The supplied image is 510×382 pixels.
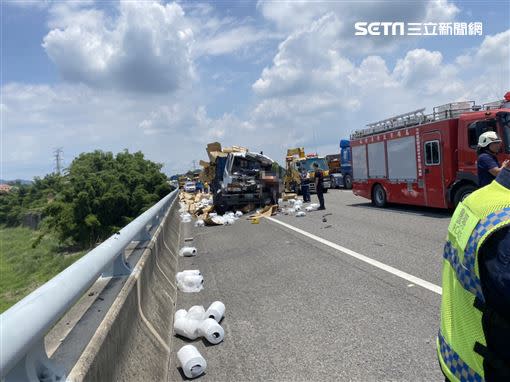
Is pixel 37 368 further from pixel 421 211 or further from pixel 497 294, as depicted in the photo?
pixel 421 211

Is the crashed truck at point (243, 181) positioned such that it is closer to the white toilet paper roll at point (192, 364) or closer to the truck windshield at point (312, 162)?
the truck windshield at point (312, 162)

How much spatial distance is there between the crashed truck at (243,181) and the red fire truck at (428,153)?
4271mm

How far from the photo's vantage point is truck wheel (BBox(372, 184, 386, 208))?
1711cm

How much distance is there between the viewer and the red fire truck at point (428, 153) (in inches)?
472

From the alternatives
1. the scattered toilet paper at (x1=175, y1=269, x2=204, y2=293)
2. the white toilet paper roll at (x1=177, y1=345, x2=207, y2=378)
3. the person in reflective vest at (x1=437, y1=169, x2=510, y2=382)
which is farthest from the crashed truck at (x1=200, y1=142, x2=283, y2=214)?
the person in reflective vest at (x1=437, y1=169, x2=510, y2=382)

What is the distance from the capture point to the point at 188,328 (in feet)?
15.5

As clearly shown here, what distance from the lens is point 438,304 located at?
5219 millimetres

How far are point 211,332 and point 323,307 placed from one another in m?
1.55

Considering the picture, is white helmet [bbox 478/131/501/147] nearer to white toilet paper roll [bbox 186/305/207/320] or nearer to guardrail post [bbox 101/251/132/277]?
white toilet paper roll [bbox 186/305/207/320]

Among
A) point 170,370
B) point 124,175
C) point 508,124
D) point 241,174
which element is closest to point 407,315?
point 170,370

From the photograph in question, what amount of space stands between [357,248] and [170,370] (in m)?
5.89

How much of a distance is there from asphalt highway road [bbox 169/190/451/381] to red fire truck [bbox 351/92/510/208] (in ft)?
7.98

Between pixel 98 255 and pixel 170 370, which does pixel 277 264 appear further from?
pixel 98 255

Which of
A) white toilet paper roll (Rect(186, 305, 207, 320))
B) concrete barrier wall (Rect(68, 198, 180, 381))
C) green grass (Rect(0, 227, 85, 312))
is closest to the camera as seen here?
concrete barrier wall (Rect(68, 198, 180, 381))
